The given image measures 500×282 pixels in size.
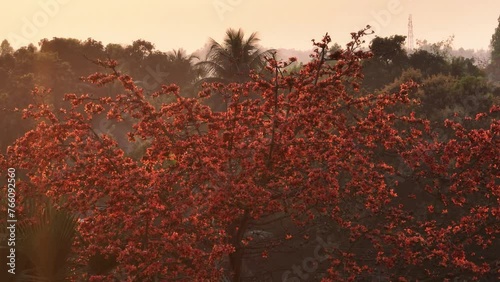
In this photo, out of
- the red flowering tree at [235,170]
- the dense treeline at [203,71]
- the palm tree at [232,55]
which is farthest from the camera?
the palm tree at [232,55]

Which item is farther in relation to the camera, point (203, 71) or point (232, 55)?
point (203, 71)

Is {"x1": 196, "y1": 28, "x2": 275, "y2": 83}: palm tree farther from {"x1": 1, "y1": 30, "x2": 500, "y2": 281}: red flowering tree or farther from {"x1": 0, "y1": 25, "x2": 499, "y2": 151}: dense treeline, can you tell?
{"x1": 1, "y1": 30, "x2": 500, "y2": 281}: red flowering tree

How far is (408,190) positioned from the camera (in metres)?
22.9

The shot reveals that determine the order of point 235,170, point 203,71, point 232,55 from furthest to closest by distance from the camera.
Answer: point 203,71 → point 232,55 → point 235,170

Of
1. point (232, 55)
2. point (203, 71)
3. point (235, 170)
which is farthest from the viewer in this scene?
point (203, 71)

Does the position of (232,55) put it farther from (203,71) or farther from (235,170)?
(235,170)

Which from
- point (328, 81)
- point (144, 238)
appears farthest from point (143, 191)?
point (328, 81)

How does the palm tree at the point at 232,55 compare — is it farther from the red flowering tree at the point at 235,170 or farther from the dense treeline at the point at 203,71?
the red flowering tree at the point at 235,170

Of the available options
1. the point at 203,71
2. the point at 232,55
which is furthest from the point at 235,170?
the point at 203,71

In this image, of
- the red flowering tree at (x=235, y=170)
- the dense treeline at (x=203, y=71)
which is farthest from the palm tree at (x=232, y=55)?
the red flowering tree at (x=235, y=170)

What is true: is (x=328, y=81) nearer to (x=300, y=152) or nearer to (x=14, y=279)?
(x=300, y=152)

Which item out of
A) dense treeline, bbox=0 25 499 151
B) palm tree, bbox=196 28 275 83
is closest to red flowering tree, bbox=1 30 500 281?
dense treeline, bbox=0 25 499 151

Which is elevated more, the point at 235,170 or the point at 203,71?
the point at 203,71

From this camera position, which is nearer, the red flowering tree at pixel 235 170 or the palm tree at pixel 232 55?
the red flowering tree at pixel 235 170
